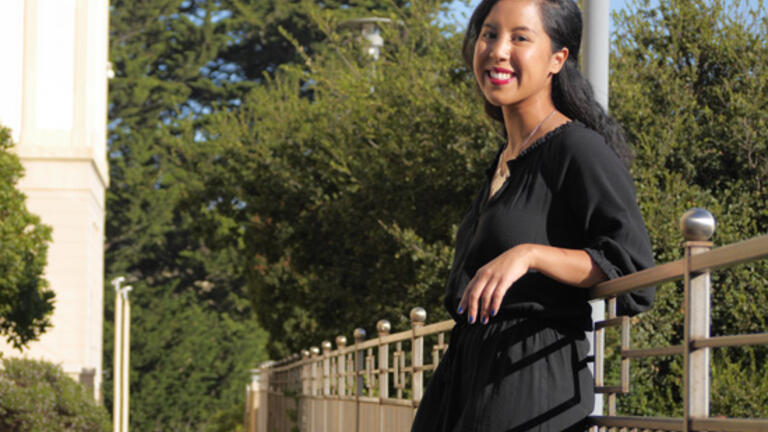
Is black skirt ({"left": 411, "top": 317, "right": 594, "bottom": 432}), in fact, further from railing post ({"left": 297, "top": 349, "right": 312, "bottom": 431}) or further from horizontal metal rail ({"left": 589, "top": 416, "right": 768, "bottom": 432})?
railing post ({"left": 297, "top": 349, "right": 312, "bottom": 431})

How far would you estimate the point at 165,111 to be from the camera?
48.9 m

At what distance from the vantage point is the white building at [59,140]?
27750 mm

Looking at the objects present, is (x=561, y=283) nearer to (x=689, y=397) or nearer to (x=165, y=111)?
(x=689, y=397)

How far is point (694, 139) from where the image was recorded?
50.2 feet

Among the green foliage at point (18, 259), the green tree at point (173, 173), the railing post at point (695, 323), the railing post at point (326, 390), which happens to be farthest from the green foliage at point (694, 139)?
the green tree at point (173, 173)

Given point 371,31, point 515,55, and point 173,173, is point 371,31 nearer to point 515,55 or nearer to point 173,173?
point 515,55

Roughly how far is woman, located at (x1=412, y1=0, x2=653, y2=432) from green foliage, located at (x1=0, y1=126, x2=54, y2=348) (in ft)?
50.4

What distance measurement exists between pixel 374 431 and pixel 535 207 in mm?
6623

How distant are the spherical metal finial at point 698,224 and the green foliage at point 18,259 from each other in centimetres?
1577

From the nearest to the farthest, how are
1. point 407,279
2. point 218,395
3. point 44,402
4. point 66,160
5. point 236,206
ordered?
point 407,279, point 44,402, point 236,206, point 66,160, point 218,395

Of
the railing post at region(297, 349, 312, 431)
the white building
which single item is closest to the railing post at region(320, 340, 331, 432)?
the railing post at region(297, 349, 312, 431)

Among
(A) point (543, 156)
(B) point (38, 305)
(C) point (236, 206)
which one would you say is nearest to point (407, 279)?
(B) point (38, 305)

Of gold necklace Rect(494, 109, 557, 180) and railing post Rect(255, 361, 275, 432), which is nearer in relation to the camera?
gold necklace Rect(494, 109, 557, 180)

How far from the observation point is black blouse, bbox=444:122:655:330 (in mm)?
2729
